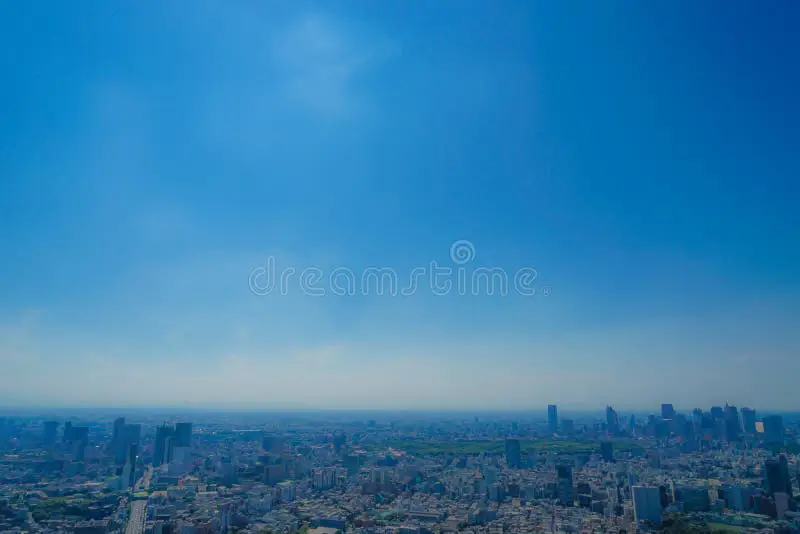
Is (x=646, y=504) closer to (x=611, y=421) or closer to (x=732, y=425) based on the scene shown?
(x=732, y=425)

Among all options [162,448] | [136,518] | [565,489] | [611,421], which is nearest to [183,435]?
[162,448]

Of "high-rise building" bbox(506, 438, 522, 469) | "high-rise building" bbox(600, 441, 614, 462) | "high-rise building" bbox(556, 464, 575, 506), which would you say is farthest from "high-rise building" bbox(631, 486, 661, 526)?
"high-rise building" bbox(600, 441, 614, 462)

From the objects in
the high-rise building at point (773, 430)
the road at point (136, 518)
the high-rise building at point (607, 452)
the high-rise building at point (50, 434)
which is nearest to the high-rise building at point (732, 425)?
the high-rise building at point (773, 430)

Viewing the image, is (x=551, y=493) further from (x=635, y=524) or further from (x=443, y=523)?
(x=443, y=523)

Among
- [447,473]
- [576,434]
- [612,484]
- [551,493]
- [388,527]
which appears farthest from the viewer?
[576,434]

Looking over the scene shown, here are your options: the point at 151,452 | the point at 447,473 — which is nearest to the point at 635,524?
the point at 447,473

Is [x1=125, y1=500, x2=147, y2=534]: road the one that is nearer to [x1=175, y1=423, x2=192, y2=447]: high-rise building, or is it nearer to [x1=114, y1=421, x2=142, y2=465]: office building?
[x1=114, y1=421, x2=142, y2=465]: office building
